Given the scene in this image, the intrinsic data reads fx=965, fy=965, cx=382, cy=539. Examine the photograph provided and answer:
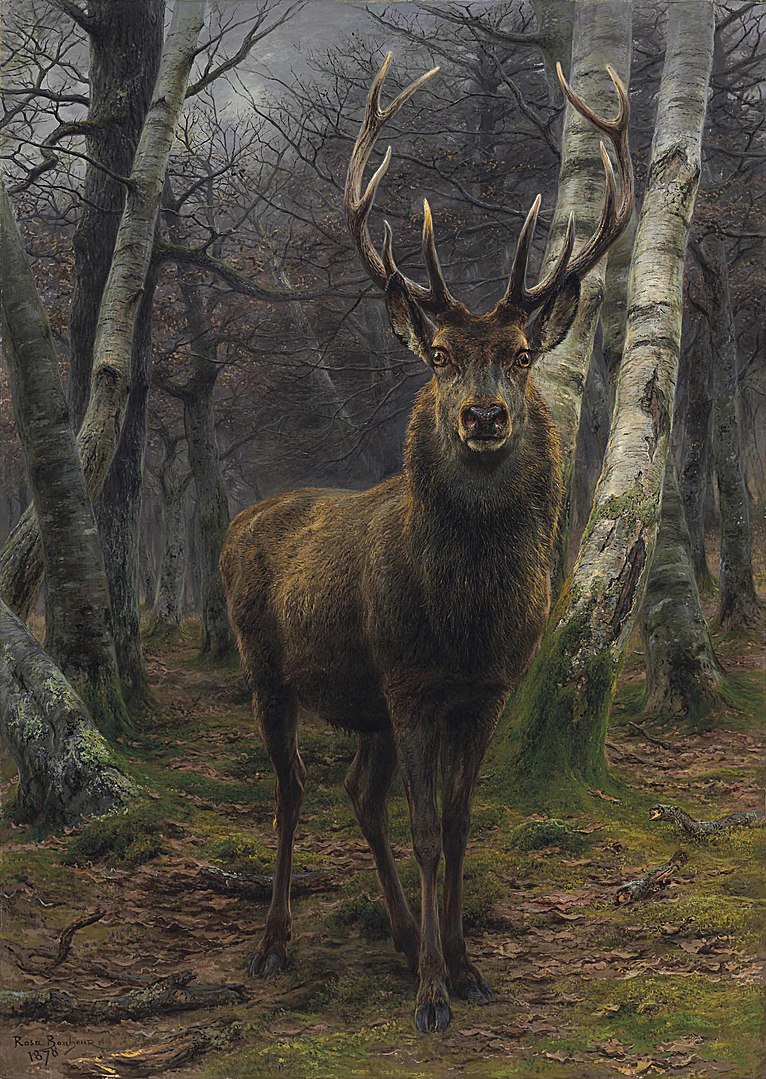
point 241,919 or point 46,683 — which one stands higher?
point 46,683

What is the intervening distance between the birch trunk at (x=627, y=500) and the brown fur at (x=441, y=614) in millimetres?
986

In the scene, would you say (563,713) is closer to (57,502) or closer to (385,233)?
(385,233)

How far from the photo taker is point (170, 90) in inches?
253

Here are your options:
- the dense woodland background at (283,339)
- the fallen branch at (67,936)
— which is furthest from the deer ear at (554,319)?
the fallen branch at (67,936)

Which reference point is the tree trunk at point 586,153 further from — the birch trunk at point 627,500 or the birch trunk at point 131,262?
the birch trunk at point 131,262

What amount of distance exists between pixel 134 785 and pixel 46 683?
72cm

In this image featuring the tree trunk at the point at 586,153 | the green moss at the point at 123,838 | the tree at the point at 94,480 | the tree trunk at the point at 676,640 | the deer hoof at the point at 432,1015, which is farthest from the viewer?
the tree trunk at the point at 586,153

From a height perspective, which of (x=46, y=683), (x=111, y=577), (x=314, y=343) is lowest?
(x=46, y=683)

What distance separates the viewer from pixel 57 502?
544 centimetres

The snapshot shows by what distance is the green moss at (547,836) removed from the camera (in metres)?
4.52

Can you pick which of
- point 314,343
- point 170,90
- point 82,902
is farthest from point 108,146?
point 82,902

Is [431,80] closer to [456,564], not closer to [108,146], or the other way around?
[108,146]

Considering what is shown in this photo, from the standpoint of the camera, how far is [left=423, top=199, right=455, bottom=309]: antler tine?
3.67 meters

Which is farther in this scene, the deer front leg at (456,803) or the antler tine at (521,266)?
the deer front leg at (456,803)
